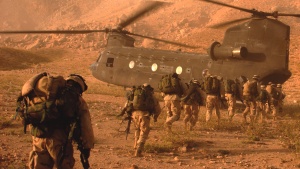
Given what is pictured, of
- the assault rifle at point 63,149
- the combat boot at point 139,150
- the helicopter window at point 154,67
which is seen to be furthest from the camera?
the helicopter window at point 154,67

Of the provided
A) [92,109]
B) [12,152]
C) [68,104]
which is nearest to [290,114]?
[92,109]

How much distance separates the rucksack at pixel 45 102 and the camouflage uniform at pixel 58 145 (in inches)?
4.4

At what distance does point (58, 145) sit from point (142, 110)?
326 centimetres

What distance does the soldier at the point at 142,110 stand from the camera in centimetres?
705

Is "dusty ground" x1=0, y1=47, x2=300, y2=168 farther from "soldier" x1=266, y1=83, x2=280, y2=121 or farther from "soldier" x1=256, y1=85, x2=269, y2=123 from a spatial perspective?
"soldier" x1=266, y1=83, x2=280, y2=121

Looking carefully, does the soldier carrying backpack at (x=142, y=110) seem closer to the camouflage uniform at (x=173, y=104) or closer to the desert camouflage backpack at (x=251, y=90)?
the camouflage uniform at (x=173, y=104)

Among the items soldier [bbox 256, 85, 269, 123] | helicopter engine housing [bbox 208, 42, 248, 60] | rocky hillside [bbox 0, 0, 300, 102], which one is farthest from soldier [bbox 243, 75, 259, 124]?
rocky hillside [bbox 0, 0, 300, 102]

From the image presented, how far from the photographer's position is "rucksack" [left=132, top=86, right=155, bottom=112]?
708 centimetres

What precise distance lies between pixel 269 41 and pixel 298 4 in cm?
4919

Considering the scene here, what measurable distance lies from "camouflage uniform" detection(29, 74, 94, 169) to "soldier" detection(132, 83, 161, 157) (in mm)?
3053

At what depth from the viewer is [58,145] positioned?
4027 mm

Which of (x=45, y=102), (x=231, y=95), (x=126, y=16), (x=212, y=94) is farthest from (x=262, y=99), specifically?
(x=126, y=16)

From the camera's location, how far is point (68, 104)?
12.8ft

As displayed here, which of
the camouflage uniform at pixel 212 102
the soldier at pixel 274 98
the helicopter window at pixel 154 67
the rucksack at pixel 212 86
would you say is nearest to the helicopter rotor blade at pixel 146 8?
the helicopter window at pixel 154 67
